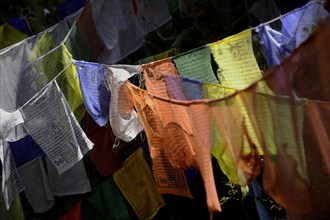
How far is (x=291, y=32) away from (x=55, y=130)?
193 cm

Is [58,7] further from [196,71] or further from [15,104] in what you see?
[196,71]

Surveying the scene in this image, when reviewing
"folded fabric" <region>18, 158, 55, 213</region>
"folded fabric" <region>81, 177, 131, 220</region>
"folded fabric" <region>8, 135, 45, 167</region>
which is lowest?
"folded fabric" <region>81, 177, 131, 220</region>

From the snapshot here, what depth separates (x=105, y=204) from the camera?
5047 mm

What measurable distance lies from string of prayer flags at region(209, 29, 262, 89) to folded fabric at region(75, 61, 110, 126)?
91cm

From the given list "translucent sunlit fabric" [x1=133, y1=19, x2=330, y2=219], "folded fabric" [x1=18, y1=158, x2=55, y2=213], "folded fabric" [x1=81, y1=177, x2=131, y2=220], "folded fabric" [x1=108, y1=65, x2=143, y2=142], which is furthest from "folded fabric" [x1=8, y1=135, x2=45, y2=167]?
"translucent sunlit fabric" [x1=133, y1=19, x2=330, y2=219]

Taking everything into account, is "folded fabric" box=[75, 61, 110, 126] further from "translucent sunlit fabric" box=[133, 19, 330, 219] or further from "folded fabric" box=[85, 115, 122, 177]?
"translucent sunlit fabric" box=[133, 19, 330, 219]

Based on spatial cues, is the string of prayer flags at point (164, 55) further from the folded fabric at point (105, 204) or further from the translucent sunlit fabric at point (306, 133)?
the translucent sunlit fabric at point (306, 133)

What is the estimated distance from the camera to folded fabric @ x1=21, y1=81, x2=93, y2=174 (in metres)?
3.83

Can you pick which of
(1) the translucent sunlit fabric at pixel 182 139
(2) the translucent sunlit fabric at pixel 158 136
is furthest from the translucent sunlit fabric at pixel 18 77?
(1) the translucent sunlit fabric at pixel 182 139

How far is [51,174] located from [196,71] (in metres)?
2.24

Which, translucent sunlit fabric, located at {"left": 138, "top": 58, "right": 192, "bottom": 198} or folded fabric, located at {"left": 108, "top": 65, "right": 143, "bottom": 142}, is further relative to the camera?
folded fabric, located at {"left": 108, "top": 65, "right": 143, "bottom": 142}

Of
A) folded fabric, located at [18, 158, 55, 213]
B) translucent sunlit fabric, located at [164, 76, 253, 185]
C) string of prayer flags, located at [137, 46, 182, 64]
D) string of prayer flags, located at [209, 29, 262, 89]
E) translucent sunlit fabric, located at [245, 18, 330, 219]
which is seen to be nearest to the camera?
translucent sunlit fabric, located at [245, 18, 330, 219]

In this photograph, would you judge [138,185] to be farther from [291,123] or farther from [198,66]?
[291,123]

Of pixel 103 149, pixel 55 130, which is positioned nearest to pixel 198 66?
pixel 55 130
